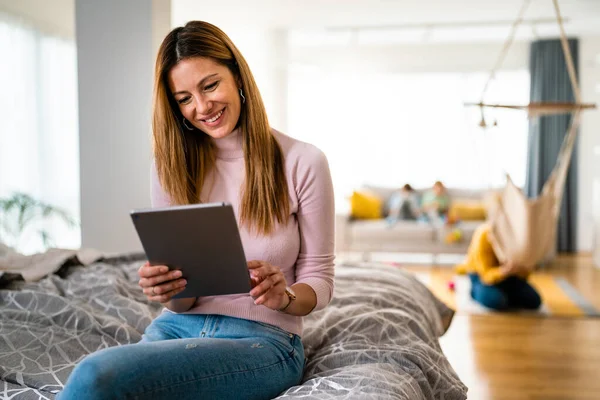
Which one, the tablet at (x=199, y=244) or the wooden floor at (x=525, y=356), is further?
the wooden floor at (x=525, y=356)

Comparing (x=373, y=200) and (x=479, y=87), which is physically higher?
(x=479, y=87)

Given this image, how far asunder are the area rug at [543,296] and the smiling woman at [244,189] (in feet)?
8.35

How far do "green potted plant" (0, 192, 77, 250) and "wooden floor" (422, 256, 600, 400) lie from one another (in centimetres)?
300

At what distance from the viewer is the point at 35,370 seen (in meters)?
1.55

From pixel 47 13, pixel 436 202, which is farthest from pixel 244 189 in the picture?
pixel 436 202

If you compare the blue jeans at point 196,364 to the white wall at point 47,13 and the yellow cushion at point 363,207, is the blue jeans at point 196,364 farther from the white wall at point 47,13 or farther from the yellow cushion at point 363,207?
the yellow cushion at point 363,207

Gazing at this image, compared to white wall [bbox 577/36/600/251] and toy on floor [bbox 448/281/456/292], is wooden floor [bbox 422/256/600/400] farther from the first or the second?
white wall [bbox 577/36/600/251]

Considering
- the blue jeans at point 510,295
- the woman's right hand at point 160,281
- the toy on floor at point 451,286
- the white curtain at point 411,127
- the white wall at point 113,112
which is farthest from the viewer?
the white curtain at point 411,127

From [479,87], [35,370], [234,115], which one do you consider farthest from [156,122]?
[479,87]

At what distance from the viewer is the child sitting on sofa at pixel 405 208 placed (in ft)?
20.9

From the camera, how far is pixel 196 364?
47.0 inches

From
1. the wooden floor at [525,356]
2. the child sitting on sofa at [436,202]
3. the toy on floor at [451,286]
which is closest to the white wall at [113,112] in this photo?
the wooden floor at [525,356]

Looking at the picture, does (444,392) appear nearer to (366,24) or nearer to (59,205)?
(59,205)

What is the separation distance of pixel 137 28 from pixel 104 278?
1.67 metres
